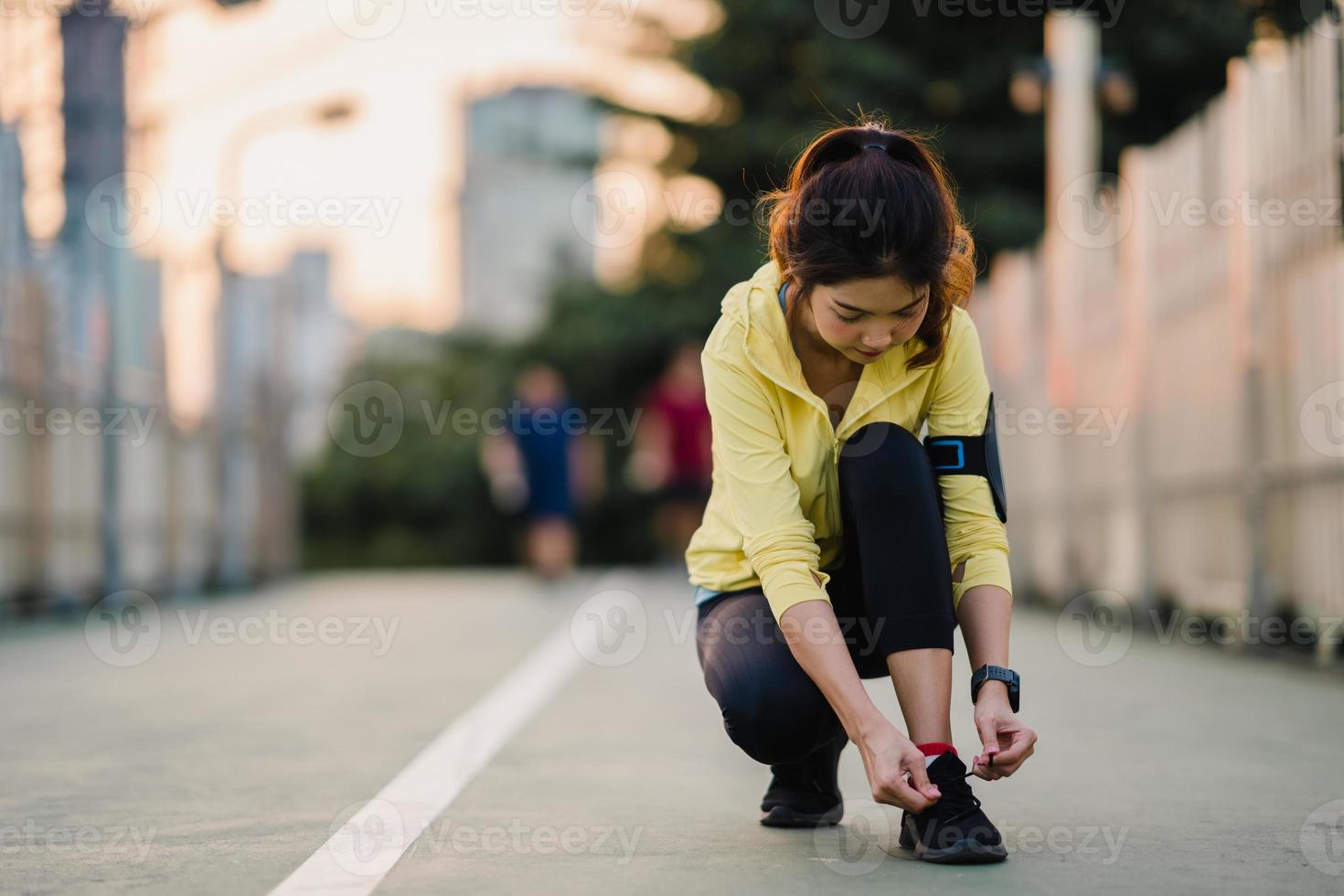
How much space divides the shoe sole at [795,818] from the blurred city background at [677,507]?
77 millimetres

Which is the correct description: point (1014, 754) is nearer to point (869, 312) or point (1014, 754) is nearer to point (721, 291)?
point (869, 312)

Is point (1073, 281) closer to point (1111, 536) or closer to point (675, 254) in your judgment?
point (1111, 536)

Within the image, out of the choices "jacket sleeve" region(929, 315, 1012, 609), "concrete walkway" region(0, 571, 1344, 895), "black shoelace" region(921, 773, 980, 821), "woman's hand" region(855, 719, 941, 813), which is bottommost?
"concrete walkway" region(0, 571, 1344, 895)

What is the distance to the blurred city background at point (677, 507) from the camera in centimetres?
426

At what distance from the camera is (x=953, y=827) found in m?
3.53

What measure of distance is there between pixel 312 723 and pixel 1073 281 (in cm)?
781

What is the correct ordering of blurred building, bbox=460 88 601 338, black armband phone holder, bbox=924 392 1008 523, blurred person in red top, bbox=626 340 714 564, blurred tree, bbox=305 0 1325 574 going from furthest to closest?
blurred building, bbox=460 88 601 338, blurred tree, bbox=305 0 1325 574, blurred person in red top, bbox=626 340 714 564, black armband phone holder, bbox=924 392 1008 523

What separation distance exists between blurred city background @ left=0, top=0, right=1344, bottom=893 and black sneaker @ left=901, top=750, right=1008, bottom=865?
122 millimetres

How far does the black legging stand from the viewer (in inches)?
141

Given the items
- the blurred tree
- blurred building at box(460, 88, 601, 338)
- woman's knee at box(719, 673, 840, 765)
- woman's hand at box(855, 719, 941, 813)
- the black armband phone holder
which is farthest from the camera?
blurred building at box(460, 88, 601, 338)

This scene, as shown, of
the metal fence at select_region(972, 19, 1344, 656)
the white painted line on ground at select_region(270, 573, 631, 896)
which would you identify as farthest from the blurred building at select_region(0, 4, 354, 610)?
the metal fence at select_region(972, 19, 1344, 656)

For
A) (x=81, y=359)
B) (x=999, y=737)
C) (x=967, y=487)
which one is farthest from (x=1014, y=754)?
(x=81, y=359)

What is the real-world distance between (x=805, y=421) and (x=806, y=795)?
0.87 metres

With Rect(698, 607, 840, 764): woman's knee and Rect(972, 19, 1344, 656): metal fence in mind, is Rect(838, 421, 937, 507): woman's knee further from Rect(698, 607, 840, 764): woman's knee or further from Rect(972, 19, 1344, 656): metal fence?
Rect(972, 19, 1344, 656): metal fence
